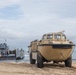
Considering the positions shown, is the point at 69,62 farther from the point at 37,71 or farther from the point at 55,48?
the point at 37,71

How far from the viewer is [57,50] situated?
23.5 m

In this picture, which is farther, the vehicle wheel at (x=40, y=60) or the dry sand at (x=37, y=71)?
the vehicle wheel at (x=40, y=60)

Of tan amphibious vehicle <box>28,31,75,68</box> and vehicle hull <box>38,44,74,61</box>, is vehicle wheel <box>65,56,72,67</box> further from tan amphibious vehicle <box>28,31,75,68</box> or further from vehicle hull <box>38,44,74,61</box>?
vehicle hull <box>38,44,74,61</box>

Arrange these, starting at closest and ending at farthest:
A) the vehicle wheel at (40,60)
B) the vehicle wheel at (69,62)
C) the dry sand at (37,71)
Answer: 1. the dry sand at (37,71)
2. the vehicle wheel at (40,60)
3. the vehicle wheel at (69,62)

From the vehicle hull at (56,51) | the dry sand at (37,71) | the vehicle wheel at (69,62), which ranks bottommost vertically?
the dry sand at (37,71)

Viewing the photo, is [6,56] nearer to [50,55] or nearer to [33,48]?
[33,48]

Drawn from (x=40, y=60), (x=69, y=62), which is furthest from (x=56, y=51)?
(x=69, y=62)

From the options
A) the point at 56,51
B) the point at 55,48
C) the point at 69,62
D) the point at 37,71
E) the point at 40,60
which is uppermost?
the point at 55,48

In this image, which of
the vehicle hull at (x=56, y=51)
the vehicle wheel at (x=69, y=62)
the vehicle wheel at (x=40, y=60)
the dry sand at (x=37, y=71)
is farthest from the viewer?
the vehicle wheel at (x=69, y=62)

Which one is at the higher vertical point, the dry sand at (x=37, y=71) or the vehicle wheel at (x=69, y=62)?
the vehicle wheel at (x=69, y=62)

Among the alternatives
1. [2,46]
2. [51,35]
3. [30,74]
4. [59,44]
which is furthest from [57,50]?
[2,46]

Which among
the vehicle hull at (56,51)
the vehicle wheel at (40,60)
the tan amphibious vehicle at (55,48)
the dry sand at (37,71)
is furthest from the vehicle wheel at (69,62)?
the vehicle wheel at (40,60)

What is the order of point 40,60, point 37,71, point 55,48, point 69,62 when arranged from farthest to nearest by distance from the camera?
1. point 69,62
2. point 40,60
3. point 55,48
4. point 37,71

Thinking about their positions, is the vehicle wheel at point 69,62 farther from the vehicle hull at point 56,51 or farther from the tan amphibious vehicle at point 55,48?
the vehicle hull at point 56,51
